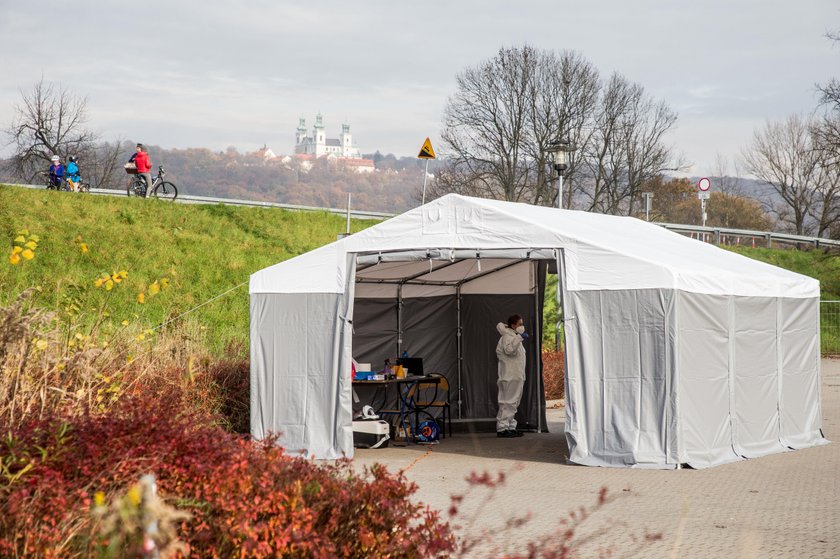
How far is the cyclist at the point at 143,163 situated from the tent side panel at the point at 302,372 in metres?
16.0

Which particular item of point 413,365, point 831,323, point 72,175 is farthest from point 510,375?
point 831,323

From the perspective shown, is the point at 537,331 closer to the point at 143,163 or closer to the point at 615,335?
the point at 615,335

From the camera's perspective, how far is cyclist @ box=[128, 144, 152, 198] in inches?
1116

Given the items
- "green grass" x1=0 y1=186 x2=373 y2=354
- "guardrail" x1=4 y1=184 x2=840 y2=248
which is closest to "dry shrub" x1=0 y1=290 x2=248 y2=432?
"green grass" x1=0 y1=186 x2=373 y2=354

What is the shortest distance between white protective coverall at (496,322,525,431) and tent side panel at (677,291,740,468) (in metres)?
3.92

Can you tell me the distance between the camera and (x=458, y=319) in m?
17.7

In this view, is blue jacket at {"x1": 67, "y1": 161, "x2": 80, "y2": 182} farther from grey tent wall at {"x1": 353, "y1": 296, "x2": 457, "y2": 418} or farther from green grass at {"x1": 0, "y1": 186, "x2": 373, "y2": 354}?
grey tent wall at {"x1": 353, "y1": 296, "x2": 457, "y2": 418}

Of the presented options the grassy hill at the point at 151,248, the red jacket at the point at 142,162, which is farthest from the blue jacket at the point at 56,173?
the red jacket at the point at 142,162

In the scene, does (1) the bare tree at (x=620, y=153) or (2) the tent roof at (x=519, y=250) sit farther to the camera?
(1) the bare tree at (x=620, y=153)

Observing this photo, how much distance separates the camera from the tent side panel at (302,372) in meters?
12.8

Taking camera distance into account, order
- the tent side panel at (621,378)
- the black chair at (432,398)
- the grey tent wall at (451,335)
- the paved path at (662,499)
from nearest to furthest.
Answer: the paved path at (662,499) < the tent side panel at (621,378) < the black chair at (432,398) < the grey tent wall at (451,335)

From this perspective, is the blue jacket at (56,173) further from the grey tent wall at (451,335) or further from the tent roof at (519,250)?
the tent roof at (519,250)

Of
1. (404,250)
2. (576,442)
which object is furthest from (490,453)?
(404,250)

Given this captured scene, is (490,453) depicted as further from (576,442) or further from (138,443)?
(138,443)
